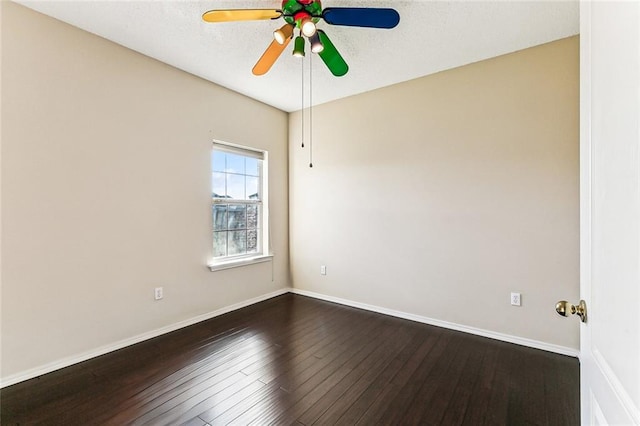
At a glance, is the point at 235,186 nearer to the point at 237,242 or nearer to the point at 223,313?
the point at 237,242

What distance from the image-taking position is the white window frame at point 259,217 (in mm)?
3333

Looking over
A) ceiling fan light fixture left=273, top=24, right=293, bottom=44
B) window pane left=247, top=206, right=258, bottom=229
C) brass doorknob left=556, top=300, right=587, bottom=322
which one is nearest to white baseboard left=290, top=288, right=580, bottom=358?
window pane left=247, top=206, right=258, bottom=229

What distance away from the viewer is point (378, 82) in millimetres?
3244

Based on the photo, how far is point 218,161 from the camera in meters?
3.41

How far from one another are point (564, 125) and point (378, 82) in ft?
5.79

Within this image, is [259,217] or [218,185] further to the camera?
[259,217]

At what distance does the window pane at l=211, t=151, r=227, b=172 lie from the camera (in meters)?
3.34

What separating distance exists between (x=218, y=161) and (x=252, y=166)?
0.54 m

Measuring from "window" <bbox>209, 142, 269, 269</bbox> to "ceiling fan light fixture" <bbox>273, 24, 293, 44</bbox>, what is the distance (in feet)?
5.83

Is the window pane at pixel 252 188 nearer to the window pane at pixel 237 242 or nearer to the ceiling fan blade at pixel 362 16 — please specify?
the window pane at pixel 237 242

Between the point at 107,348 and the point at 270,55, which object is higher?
the point at 270,55

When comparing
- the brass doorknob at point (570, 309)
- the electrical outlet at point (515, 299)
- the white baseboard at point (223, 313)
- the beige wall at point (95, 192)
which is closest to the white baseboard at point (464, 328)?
the white baseboard at point (223, 313)

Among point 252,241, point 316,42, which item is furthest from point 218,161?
point 316,42
